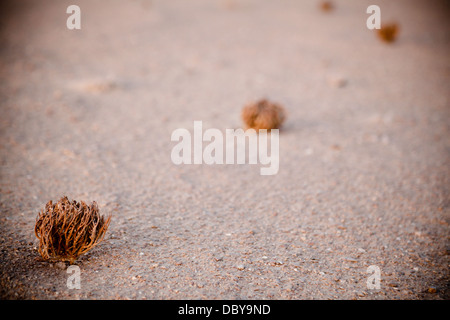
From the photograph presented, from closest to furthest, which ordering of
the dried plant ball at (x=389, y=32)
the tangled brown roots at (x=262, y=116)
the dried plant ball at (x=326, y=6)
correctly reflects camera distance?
the tangled brown roots at (x=262, y=116) → the dried plant ball at (x=389, y=32) → the dried plant ball at (x=326, y=6)

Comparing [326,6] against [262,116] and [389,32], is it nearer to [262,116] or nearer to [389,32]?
[389,32]

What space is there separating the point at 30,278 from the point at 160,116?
4474 millimetres

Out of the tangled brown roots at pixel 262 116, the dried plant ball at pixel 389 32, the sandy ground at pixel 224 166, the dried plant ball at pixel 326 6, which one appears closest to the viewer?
the sandy ground at pixel 224 166

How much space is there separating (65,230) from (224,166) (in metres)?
2.82

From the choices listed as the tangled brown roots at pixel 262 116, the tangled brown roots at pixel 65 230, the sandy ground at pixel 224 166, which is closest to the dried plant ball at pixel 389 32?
the sandy ground at pixel 224 166

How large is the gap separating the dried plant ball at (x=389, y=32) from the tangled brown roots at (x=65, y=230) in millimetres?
10873

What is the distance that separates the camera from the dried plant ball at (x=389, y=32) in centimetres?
1035

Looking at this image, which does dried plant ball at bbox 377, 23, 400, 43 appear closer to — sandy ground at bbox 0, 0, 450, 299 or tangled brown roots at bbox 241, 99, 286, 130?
sandy ground at bbox 0, 0, 450, 299

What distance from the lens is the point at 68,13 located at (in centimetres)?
1177

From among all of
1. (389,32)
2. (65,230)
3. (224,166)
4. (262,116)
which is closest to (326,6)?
(389,32)

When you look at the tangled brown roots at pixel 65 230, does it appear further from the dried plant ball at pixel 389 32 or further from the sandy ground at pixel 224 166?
the dried plant ball at pixel 389 32

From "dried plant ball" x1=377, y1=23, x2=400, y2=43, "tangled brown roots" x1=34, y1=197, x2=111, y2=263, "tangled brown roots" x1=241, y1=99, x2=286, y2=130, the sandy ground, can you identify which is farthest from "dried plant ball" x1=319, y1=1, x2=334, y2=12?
"tangled brown roots" x1=34, y1=197, x2=111, y2=263

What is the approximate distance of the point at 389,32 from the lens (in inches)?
409
